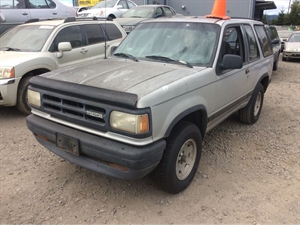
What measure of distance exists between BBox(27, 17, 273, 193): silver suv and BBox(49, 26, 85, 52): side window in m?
2.22

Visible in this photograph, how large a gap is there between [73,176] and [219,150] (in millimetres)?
2129

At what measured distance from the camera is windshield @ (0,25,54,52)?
583 cm

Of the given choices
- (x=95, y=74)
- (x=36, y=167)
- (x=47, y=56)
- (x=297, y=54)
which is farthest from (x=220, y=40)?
(x=297, y=54)

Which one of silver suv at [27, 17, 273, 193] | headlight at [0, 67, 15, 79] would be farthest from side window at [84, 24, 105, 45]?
silver suv at [27, 17, 273, 193]

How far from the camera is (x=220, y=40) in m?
3.70

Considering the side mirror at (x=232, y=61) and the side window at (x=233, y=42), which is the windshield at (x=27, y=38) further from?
the side mirror at (x=232, y=61)

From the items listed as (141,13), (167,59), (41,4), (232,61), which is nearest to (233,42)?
(232,61)

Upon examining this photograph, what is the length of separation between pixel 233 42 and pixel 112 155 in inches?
102

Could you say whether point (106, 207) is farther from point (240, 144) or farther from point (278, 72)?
point (278, 72)

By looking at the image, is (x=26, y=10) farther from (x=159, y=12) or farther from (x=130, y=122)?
(x=130, y=122)

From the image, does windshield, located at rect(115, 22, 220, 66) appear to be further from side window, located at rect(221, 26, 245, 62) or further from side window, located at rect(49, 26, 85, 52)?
side window, located at rect(49, 26, 85, 52)

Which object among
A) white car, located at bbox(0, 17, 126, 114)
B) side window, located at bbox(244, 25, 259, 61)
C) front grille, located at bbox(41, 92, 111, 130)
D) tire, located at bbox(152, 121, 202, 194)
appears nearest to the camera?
front grille, located at bbox(41, 92, 111, 130)

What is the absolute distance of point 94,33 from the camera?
684cm

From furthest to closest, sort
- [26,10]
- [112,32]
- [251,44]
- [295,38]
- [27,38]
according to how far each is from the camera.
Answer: [295,38] → [26,10] → [112,32] → [27,38] → [251,44]
